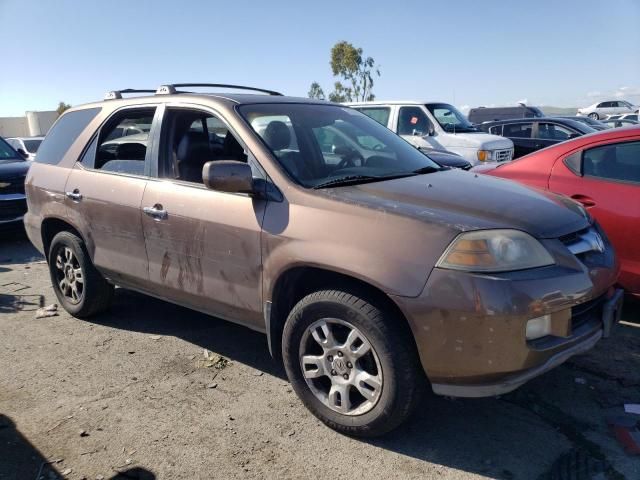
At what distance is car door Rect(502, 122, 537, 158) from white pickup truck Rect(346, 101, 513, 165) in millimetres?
1612

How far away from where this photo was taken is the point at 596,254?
3.05 meters

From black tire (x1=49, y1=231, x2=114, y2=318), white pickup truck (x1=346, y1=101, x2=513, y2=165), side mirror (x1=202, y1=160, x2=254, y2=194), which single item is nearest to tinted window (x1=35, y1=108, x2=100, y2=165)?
black tire (x1=49, y1=231, x2=114, y2=318)

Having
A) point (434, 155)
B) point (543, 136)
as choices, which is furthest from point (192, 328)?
point (543, 136)

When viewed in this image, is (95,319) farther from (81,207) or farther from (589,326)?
(589,326)

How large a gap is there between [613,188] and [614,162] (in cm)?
27

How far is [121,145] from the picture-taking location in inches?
173

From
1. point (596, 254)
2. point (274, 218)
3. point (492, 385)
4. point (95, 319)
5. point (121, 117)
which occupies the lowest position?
point (95, 319)

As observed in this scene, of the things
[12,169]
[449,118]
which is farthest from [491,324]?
[449,118]

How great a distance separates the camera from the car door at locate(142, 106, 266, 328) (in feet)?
10.7

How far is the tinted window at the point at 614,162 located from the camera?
4246 millimetres

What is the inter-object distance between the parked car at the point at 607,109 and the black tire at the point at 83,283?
38.5m

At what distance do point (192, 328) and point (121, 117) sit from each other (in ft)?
6.01

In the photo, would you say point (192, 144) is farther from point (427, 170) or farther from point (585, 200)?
point (585, 200)

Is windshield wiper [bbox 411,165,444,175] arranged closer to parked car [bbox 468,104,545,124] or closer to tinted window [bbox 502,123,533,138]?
tinted window [bbox 502,123,533,138]
